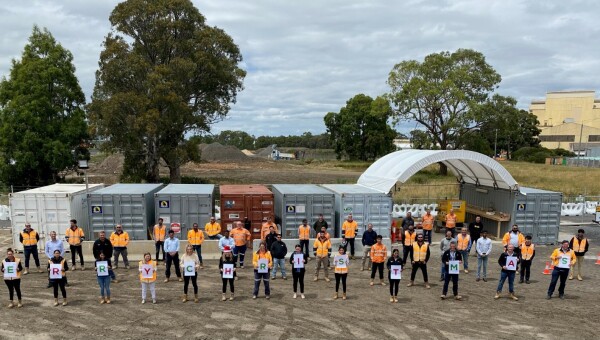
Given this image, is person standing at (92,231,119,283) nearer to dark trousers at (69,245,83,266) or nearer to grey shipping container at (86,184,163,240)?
dark trousers at (69,245,83,266)

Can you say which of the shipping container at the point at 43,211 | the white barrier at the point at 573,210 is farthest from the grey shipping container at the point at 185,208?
the white barrier at the point at 573,210

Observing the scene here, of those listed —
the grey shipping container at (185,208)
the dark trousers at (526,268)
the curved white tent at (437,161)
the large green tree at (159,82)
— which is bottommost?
the dark trousers at (526,268)

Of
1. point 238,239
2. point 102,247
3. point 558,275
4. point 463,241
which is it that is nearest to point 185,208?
point 238,239

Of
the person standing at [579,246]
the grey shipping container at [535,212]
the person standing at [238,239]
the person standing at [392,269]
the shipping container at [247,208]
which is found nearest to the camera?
the person standing at [392,269]

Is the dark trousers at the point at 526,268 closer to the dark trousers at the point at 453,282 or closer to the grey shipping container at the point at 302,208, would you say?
the dark trousers at the point at 453,282

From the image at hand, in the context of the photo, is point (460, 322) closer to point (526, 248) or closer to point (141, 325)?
point (526, 248)

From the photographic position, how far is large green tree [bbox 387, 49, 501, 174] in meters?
42.2

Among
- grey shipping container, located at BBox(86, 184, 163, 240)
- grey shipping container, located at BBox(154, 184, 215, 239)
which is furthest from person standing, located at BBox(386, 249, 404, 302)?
grey shipping container, located at BBox(86, 184, 163, 240)

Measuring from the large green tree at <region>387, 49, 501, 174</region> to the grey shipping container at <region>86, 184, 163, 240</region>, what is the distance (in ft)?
106

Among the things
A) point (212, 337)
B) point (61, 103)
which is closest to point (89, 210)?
point (212, 337)

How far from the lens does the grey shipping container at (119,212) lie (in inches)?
656

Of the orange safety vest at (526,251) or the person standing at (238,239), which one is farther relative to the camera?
the person standing at (238,239)

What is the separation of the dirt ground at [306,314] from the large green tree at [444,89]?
31.1 m

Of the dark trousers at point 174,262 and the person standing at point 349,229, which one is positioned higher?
the person standing at point 349,229
